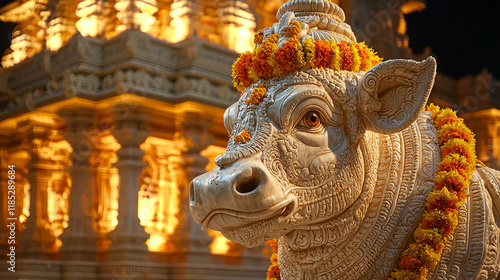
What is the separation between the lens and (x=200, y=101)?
10.1 metres

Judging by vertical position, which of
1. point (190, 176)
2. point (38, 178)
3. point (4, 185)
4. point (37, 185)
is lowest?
point (190, 176)

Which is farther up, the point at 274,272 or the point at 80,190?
the point at 80,190

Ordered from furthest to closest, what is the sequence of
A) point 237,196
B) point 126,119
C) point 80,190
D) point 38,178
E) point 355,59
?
point 38,178 → point 80,190 → point 126,119 → point 355,59 → point 237,196

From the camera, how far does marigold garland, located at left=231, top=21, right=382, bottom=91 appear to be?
204 centimetres

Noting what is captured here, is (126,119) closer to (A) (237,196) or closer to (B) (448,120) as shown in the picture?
(B) (448,120)

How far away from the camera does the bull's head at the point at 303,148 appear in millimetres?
1804

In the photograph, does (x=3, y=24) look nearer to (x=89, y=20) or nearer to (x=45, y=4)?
(x=45, y=4)

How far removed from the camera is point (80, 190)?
10.0 meters

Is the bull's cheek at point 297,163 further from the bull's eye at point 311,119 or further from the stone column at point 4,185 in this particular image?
the stone column at point 4,185

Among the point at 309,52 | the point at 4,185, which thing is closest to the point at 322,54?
the point at 309,52

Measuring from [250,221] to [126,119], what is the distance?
27.6 feet

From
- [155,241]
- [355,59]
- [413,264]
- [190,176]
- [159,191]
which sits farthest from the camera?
[159,191]

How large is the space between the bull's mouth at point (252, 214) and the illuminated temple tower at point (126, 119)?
24.1ft

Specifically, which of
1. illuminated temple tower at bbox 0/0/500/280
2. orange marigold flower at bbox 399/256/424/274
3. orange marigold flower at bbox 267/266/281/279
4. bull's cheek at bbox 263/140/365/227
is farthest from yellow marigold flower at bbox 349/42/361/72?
illuminated temple tower at bbox 0/0/500/280
